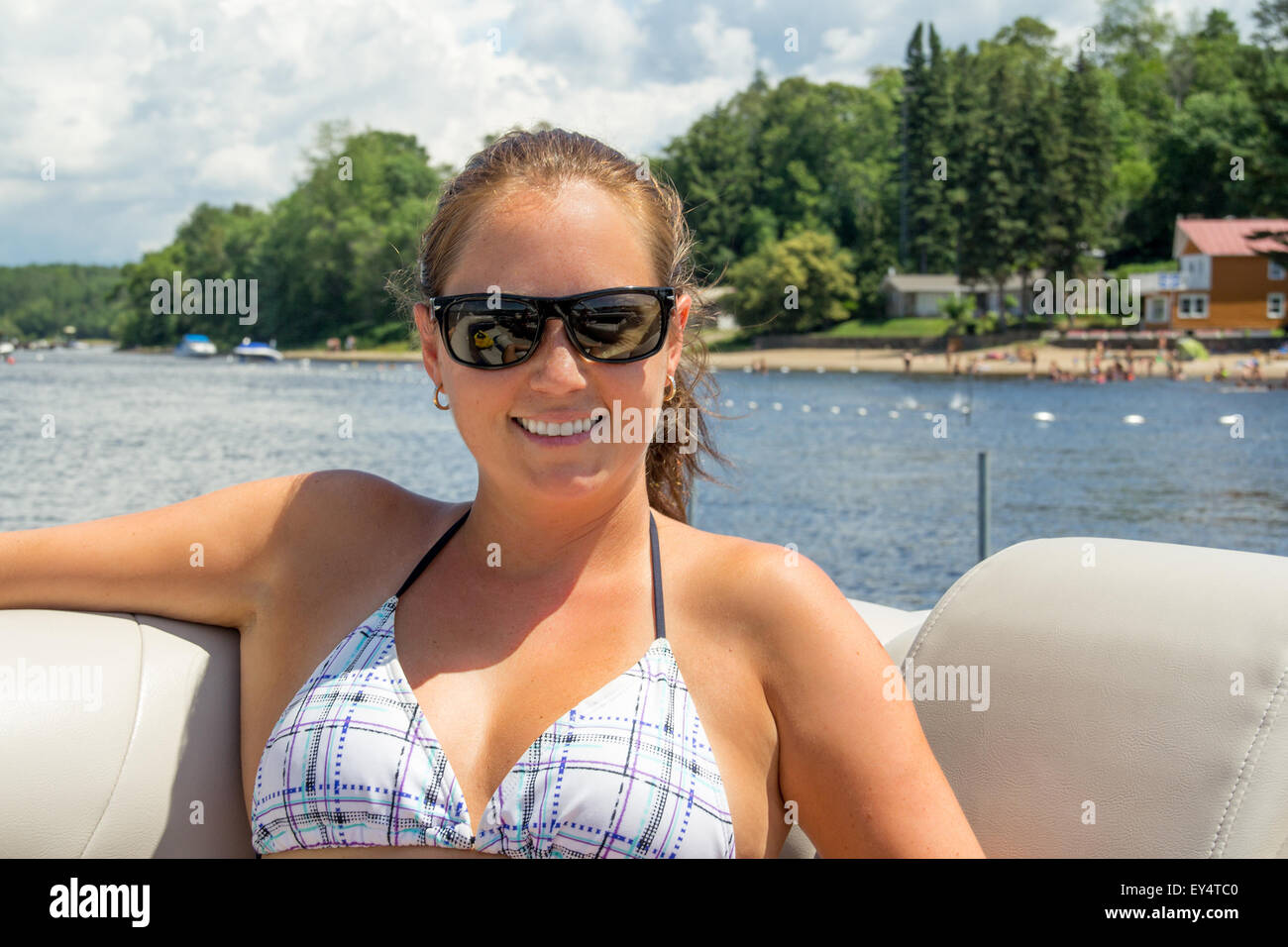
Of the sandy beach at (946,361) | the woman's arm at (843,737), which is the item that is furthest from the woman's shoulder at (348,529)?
the sandy beach at (946,361)

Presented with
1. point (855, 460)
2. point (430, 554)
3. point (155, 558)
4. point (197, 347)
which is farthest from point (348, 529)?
point (197, 347)

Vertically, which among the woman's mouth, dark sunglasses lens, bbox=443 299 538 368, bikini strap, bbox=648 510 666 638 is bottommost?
bikini strap, bbox=648 510 666 638

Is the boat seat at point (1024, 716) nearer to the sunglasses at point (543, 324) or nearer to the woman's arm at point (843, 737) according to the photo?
the woman's arm at point (843, 737)

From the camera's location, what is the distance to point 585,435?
183 cm

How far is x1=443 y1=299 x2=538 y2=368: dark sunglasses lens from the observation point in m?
1.81

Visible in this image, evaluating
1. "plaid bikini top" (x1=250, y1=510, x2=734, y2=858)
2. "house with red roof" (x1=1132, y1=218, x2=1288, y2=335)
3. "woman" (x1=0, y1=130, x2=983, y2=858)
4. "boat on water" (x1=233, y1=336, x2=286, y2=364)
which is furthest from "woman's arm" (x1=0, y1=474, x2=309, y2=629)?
"boat on water" (x1=233, y1=336, x2=286, y2=364)

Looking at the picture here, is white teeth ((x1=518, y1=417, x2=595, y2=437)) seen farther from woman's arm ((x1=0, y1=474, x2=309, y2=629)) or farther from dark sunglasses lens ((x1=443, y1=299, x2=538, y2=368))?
woman's arm ((x1=0, y1=474, x2=309, y2=629))

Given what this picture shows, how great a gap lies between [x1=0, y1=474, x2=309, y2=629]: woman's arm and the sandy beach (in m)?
47.4

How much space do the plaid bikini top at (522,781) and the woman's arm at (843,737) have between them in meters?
0.12

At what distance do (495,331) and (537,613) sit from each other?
418mm

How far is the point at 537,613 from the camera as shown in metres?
1.89

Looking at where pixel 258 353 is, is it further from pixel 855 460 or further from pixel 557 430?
pixel 557 430

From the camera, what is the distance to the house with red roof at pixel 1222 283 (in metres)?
55.7
